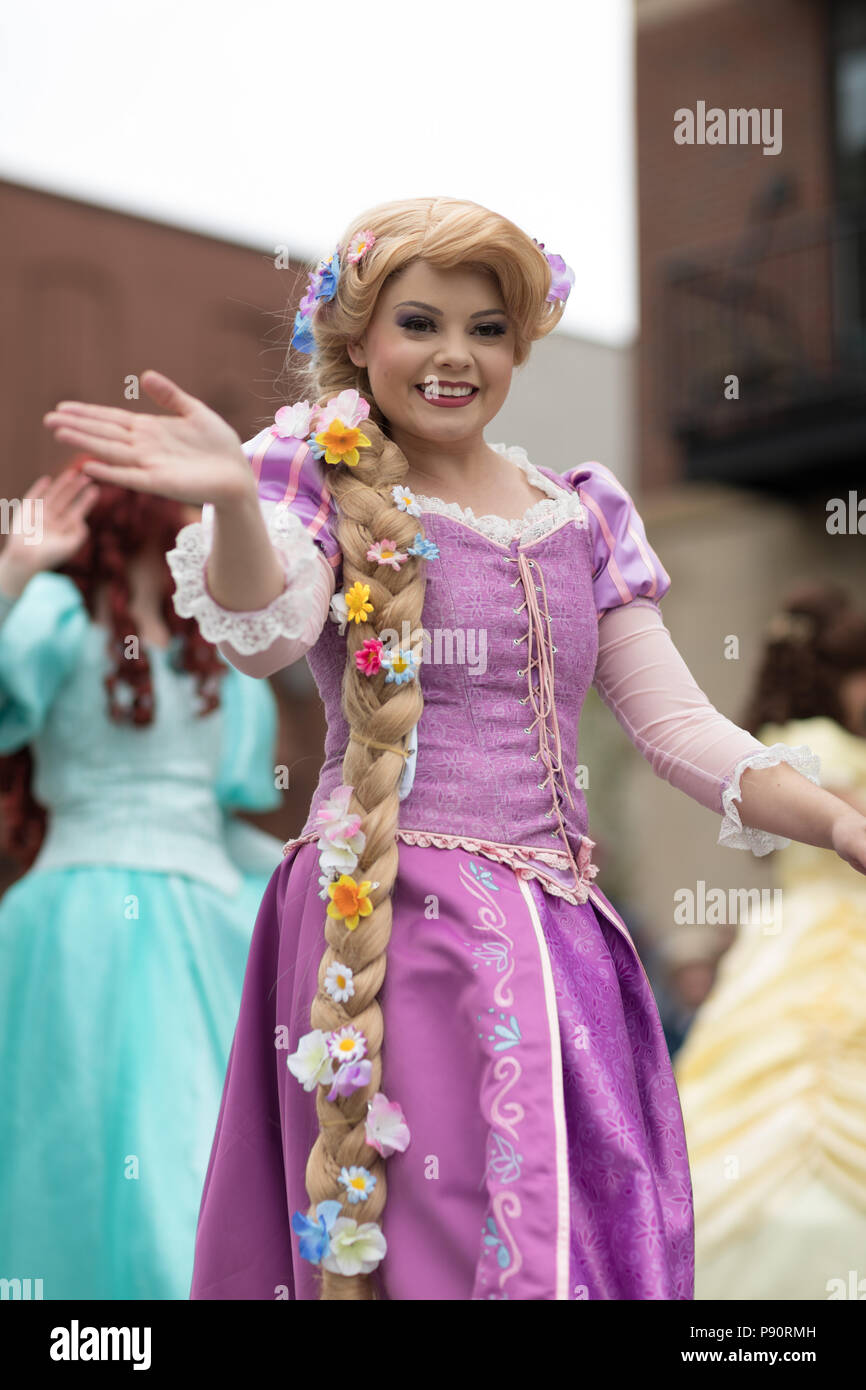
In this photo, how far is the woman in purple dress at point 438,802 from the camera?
185 centimetres

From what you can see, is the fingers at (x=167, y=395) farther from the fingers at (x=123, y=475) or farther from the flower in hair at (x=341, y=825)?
the flower in hair at (x=341, y=825)

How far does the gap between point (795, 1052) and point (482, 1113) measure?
1879 millimetres

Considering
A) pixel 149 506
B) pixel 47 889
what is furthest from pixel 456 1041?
pixel 149 506

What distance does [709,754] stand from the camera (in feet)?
7.09

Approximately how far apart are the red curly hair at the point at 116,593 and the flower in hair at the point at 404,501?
173 cm

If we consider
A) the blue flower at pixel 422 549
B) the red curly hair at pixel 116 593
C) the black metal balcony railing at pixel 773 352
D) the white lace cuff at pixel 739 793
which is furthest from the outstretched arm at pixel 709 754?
the black metal balcony railing at pixel 773 352

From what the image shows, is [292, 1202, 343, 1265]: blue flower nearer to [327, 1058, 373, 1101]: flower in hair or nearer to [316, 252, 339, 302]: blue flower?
[327, 1058, 373, 1101]: flower in hair

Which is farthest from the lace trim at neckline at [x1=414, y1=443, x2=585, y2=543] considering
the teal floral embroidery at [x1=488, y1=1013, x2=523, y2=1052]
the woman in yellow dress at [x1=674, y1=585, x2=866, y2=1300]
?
the woman in yellow dress at [x1=674, y1=585, x2=866, y2=1300]

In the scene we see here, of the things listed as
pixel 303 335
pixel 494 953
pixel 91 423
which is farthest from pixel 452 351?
pixel 494 953

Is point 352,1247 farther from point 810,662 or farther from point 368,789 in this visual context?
point 810,662

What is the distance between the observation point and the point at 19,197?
339 inches

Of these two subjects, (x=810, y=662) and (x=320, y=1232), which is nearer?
(x=320, y=1232)

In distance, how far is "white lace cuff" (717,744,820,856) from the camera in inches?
83.5
